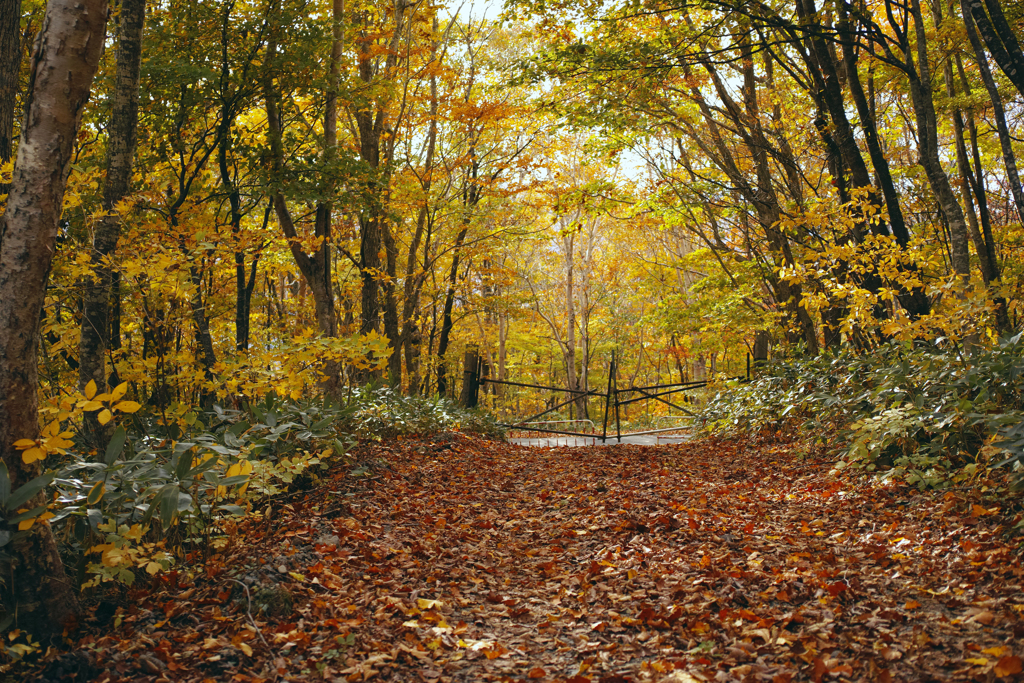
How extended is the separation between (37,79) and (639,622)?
12.0 ft

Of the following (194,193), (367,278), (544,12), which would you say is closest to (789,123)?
(544,12)

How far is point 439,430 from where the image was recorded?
814cm

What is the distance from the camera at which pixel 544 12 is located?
8.62m

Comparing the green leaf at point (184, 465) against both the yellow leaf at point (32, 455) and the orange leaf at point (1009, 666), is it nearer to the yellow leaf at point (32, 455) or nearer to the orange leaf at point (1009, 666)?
the yellow leaf at point (32, 455)

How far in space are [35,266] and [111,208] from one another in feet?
8.60

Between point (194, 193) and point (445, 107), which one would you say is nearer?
point (194, 193)

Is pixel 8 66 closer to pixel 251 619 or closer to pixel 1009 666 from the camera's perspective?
pixel 251 619

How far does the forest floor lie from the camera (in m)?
2.55

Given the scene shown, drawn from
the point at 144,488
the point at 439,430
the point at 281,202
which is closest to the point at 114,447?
the point at 144,488

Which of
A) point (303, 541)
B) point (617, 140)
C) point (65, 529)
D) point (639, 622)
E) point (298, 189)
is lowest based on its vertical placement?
point (639, 622)

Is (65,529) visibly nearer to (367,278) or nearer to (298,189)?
(298,189)

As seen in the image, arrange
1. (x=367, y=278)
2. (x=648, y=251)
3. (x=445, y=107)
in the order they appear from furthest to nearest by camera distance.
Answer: (x=648, y=251) < (x=445, y=107) < (x=367, y=278)

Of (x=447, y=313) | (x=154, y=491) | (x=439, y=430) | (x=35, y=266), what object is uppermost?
(x=447, y=313)

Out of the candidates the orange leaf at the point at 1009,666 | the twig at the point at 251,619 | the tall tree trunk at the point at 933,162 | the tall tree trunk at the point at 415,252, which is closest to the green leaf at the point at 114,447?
the twig at the point at 251,619
